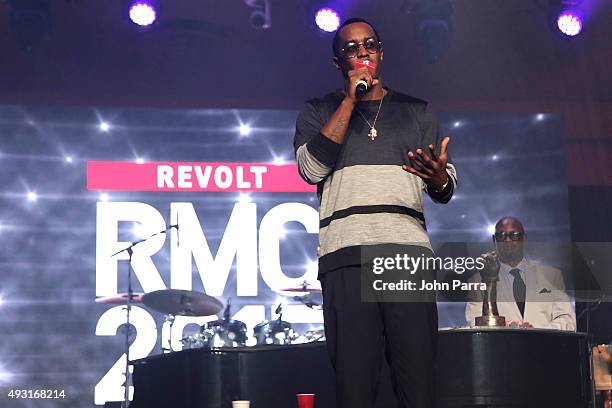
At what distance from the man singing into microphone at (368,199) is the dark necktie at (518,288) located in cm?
290

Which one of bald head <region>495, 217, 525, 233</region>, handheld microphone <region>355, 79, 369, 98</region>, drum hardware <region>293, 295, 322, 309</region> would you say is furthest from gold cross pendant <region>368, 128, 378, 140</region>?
drum hardware <region>293, 295, 322, 309</region>

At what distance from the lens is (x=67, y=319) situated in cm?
686

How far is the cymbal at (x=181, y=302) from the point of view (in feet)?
20.2

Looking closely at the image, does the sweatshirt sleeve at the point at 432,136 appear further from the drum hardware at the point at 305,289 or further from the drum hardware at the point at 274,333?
the drum hardware at the point at 305,289

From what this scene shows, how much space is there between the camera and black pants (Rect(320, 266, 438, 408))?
240 cm

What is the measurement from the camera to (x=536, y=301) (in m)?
5.44

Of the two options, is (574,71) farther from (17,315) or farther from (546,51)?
(17,315)

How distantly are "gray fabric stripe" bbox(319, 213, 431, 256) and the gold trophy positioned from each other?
1322 millimetres

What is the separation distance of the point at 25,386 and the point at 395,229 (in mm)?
4936

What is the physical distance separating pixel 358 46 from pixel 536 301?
3203mm

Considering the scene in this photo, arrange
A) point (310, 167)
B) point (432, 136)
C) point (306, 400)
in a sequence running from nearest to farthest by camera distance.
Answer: point (310, 167) < point (432, 136) < point (306, 400)

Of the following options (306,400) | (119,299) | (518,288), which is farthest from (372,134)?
(119,299)

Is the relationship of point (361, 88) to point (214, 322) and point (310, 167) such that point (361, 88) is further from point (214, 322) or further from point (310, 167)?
point (214, 322)

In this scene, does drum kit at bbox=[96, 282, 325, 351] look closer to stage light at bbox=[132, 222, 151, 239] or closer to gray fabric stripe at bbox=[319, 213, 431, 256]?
stage light at bbox=[132, 222, 151, 239]
